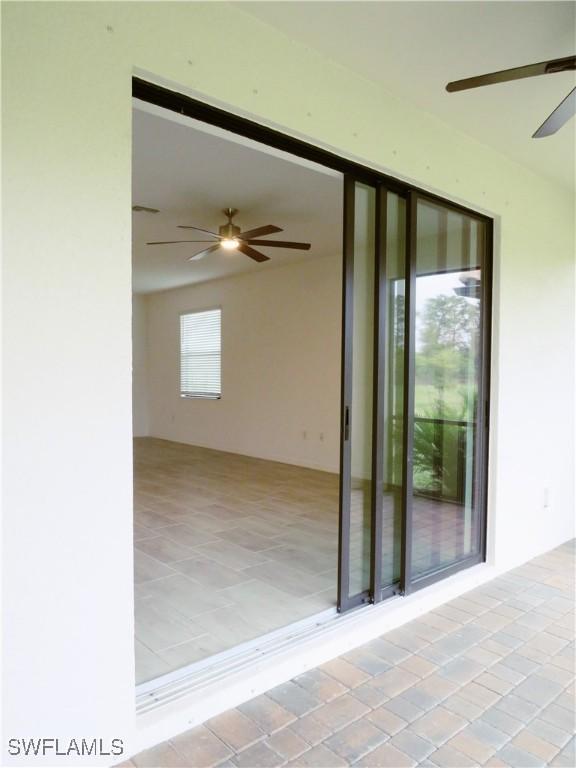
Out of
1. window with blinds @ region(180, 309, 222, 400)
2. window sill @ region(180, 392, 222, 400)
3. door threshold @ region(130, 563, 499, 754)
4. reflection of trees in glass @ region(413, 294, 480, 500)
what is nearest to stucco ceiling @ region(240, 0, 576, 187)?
reflection of trees in glass @ region(413, 294, 480, 500)

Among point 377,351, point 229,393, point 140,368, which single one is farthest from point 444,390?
point 140,368

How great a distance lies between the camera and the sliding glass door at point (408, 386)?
268 cm

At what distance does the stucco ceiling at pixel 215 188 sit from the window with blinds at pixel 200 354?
2.19 meters

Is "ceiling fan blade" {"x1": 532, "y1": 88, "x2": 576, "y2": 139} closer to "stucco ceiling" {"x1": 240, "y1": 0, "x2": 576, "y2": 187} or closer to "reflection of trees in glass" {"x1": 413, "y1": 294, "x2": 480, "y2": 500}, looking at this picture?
"stucco ceiling" {"x1": 240, "y1": 0, "x2": 576, "y2": 187}

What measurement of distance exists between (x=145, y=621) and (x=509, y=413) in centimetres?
253

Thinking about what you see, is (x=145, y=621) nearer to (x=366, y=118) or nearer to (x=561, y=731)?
(x=561, y=731)

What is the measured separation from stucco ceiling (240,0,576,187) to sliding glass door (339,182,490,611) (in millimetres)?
491

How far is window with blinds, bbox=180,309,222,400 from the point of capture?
8.48 m

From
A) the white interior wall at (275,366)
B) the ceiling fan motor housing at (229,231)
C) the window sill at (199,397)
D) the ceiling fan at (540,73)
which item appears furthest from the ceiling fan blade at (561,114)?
the window sill at (199,397)

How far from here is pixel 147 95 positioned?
183 cm

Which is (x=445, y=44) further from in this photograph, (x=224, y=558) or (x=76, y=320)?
(x=224, y=558)

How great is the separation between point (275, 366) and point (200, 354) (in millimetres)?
1931

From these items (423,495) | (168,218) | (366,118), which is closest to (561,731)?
(423,495)

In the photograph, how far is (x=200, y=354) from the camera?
8.80 metres
